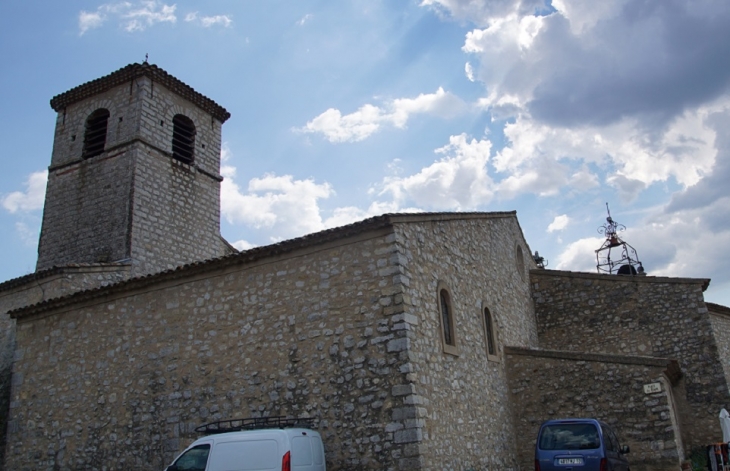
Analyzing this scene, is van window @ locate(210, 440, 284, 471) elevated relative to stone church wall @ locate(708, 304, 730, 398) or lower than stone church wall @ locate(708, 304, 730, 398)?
lower

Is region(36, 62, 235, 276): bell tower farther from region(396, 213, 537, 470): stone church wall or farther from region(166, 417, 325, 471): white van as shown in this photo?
region(396, 213, 537, 470): stone church wall

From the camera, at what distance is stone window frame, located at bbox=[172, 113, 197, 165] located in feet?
70.5

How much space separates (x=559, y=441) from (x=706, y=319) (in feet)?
29.9

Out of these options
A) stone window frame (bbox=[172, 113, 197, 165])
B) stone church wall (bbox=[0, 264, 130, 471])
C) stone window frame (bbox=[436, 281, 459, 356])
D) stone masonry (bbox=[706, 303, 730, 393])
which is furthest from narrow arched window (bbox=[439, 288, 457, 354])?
stone window frame (bbox=[172, 113, 197, 165])

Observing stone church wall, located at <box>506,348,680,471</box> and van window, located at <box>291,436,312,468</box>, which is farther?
stone church wall, located at <box>506,348,680,471</box>

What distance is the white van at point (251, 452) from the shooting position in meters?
8.90

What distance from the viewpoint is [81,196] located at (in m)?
20.2

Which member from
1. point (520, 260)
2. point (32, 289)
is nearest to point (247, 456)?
point (32, 289)

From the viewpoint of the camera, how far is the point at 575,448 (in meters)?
10.1

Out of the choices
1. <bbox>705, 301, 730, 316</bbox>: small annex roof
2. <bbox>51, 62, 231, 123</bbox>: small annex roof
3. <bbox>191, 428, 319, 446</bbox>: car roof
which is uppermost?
<bbox>51, 62, 231, 123</bbox>: small annex roof

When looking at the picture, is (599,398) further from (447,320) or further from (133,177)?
(133,177)

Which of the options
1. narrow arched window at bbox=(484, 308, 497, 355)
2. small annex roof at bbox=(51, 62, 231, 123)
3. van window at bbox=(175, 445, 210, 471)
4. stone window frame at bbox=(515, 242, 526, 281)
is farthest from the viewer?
small annex roof at bbox=(51, 62, 231, 123)

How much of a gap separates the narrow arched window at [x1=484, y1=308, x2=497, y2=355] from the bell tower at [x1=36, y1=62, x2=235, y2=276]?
33.9 ft

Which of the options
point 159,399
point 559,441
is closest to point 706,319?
point 559,441
